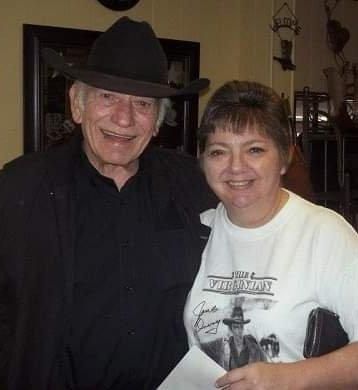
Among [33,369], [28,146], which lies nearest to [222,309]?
[33,369]

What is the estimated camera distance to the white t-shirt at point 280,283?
1.23 m

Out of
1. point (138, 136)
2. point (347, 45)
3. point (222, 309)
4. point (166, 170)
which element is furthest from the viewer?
point (347, 45)

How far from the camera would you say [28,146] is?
313cm

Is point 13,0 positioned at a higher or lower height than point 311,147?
higher

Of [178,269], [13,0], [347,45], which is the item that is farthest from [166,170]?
[347,45]

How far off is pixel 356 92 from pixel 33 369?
128 inches

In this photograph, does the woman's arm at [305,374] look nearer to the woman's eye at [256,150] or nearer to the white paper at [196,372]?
the white paper at [196,372]

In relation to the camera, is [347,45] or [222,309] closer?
[222,309]

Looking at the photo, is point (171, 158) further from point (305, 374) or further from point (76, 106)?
point (305, 374)

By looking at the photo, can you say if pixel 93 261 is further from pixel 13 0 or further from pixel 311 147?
pixel 311 147

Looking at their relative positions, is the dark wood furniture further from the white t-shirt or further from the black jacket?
the white t-shirt

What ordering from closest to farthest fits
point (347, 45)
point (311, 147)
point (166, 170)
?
point (166, 170)
point (311, 147)
point (347, 45)

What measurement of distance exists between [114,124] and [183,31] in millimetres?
2271

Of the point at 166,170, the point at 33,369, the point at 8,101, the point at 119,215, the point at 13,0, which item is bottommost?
the point at 33,369
